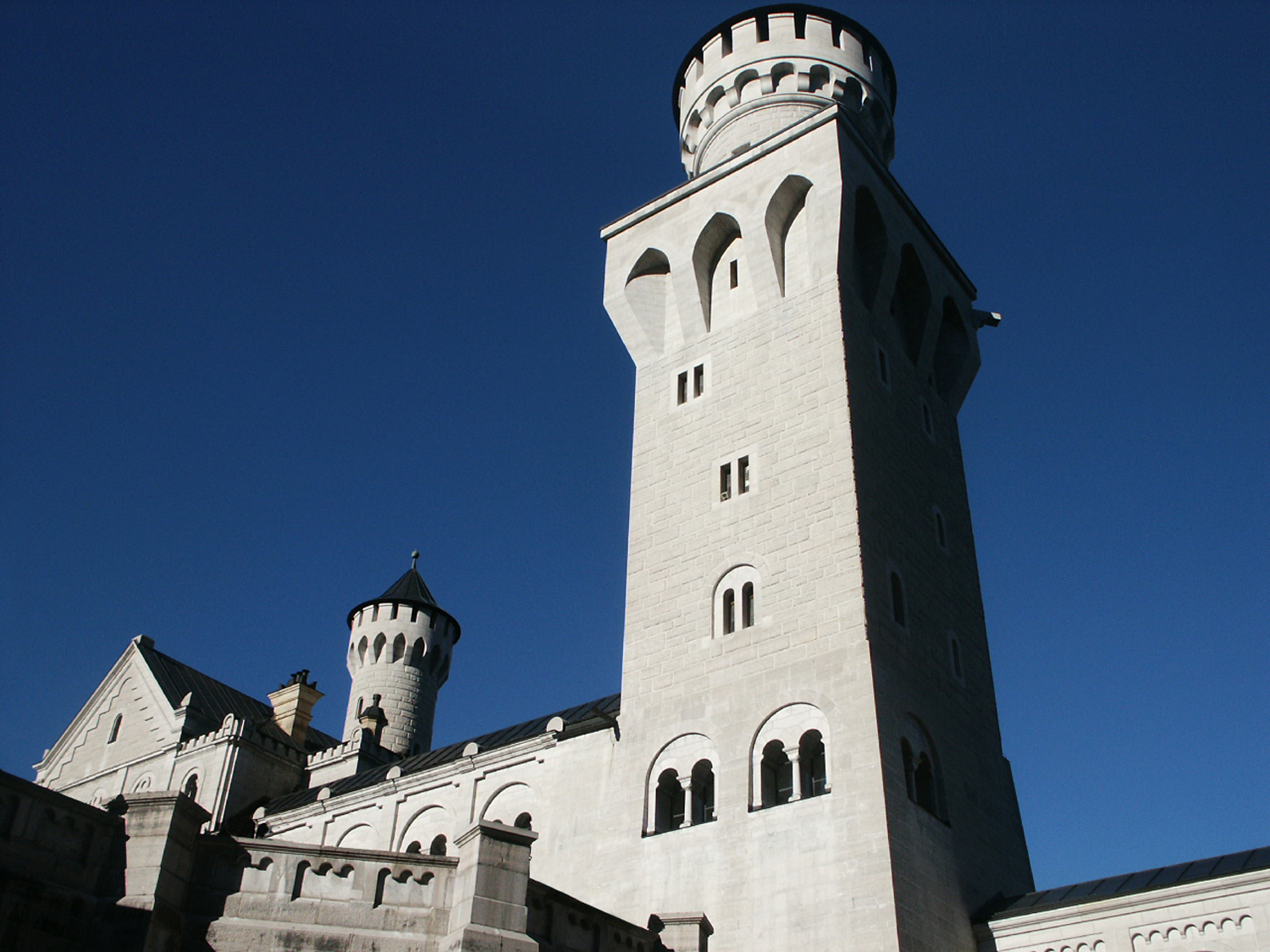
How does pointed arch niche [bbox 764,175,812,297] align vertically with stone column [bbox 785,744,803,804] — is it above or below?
above

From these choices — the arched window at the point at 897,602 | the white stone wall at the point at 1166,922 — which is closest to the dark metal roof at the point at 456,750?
the arched window at the point at 897,602

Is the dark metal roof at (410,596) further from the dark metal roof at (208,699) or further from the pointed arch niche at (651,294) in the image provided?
the pointed arch niche at (651,294)

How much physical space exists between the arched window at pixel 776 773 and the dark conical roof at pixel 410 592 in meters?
26.1

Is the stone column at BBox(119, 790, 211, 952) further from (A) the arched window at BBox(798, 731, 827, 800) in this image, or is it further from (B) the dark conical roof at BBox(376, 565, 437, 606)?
(B) the dark conical roof at BBox(376, 565, 437, 606)

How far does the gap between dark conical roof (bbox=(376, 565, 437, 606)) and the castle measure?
863cm

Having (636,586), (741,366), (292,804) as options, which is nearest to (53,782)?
(292,804)

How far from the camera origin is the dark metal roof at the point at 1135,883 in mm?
20062

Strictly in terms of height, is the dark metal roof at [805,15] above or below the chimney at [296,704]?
above

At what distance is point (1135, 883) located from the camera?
21.1 m

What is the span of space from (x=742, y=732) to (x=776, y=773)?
1.03 metres

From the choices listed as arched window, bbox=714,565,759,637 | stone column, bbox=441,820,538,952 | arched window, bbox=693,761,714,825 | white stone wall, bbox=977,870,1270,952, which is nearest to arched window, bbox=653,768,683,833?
arched window, bbox=693,761,714,825

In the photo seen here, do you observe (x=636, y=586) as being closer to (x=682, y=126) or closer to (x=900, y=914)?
(x=900, y=914)

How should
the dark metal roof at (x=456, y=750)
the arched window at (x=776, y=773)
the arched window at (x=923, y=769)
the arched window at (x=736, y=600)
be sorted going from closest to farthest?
1. the arched window at (x=776, y=773)
2. the arched window at (x=923, y=769)
3. the arched window at (x=736, y=600)
4. the dark metal roof at (x=456, y=750)

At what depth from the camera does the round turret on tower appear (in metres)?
45.1
